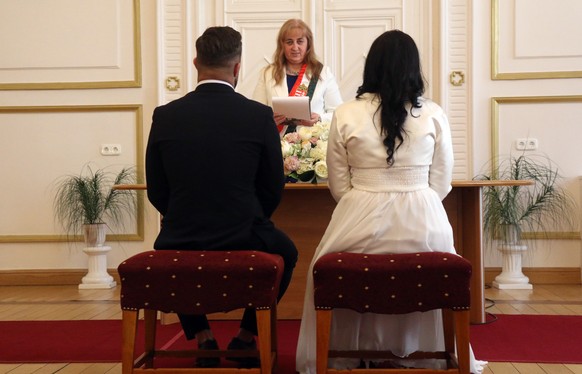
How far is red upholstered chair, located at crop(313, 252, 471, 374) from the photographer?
103 inches

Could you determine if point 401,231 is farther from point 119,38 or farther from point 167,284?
point 119,38

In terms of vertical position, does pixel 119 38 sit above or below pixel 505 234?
above

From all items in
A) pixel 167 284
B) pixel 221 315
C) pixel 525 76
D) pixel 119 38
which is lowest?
pixel 221 315

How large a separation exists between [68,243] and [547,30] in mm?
4069

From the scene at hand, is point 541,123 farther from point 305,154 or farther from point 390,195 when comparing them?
point 390,195

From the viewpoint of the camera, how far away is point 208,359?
307 centimetres

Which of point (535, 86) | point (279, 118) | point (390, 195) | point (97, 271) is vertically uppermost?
point (535, 86)

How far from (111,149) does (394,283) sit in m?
4.09

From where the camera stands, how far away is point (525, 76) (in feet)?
19.5

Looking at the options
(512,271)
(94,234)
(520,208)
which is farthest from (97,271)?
(520,208)

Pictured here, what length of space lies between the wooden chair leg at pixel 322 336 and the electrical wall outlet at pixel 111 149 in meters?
3.95

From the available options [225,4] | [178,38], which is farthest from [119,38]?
[225,4]

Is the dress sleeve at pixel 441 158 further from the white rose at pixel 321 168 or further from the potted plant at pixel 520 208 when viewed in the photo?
the potted plant at pixel 520 208

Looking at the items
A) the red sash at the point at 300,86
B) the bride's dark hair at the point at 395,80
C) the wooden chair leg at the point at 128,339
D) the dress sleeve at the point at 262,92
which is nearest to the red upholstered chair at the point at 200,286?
the wooden chair leg at the point at 128,339
